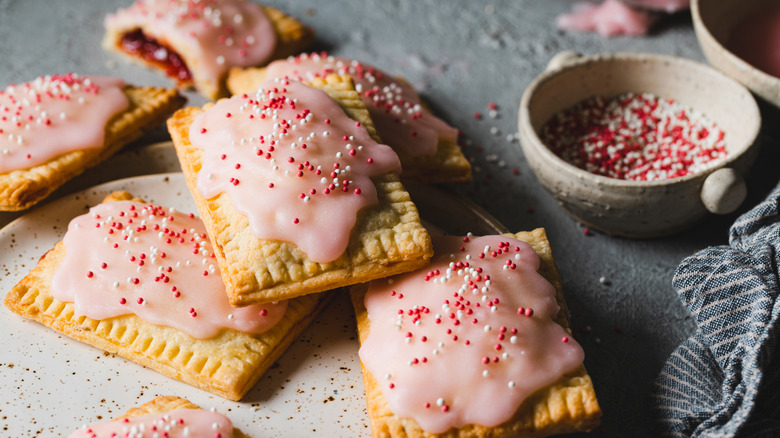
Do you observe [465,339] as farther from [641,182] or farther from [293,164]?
[641,182]

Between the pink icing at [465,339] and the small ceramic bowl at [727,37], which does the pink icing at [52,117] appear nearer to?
the pink icing at [465,339]

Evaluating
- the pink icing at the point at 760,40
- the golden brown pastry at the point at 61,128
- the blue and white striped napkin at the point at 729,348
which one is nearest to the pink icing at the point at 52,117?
the golden brown pastry at the point at 61,128

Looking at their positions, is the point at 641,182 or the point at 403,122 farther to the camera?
the point at 403,122

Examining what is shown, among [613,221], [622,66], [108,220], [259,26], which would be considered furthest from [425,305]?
[259,26]

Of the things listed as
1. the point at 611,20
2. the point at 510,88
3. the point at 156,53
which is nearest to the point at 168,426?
the point at 156,53

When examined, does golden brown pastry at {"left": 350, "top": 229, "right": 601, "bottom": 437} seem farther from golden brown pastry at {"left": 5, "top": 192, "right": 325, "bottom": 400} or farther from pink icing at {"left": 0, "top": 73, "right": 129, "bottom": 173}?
pink icing at {"left": 0, "top": 73, "right": 129, "bottom": 173}

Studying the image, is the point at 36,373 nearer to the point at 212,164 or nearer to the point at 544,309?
the point at 212,164

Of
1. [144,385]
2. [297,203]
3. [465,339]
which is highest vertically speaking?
[297,203]
